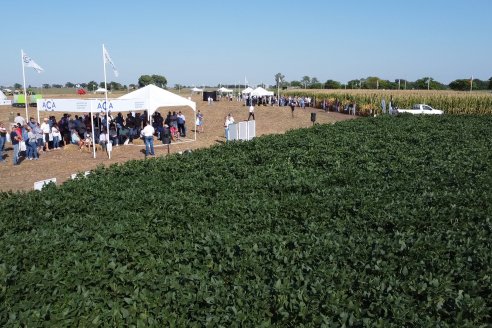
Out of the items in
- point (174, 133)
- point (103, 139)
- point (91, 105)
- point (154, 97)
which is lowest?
point (174, 133)

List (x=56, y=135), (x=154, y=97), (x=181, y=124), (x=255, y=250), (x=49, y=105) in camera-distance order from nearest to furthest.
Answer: (x=255, y=250)
(x=49, y=105)
(x=56, y=135)
(x=154, y=97)
(x=181, y=124)

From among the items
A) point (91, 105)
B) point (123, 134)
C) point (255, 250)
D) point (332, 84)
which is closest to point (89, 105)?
point (91, 105)

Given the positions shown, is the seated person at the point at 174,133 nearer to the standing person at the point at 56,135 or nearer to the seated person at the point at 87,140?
the seated person at the point at 87,140

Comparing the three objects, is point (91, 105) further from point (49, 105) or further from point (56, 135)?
point (56, 135)

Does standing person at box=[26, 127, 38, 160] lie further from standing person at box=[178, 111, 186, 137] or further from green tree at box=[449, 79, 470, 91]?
green tree at box=[449, 79, 470, 91]

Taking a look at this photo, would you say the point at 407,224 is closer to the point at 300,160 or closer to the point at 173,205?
the point at 173,205

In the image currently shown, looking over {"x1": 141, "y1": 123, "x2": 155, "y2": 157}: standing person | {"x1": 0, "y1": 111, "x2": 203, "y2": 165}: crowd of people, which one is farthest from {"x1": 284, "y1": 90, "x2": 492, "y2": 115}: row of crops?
{"x1": 141, "y1": 123, "x2": 155, "y2": 157}: standing person

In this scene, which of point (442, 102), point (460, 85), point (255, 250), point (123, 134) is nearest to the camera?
point (255, 250)

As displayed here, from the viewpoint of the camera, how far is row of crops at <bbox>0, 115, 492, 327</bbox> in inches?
168

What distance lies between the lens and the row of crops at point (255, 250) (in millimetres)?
4270

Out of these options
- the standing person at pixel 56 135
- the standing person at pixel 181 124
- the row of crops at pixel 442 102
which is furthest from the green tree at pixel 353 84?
the standing person at pixel 56 135

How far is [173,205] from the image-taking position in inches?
302

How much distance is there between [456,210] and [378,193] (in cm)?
153

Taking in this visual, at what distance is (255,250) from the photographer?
556 centimetres
